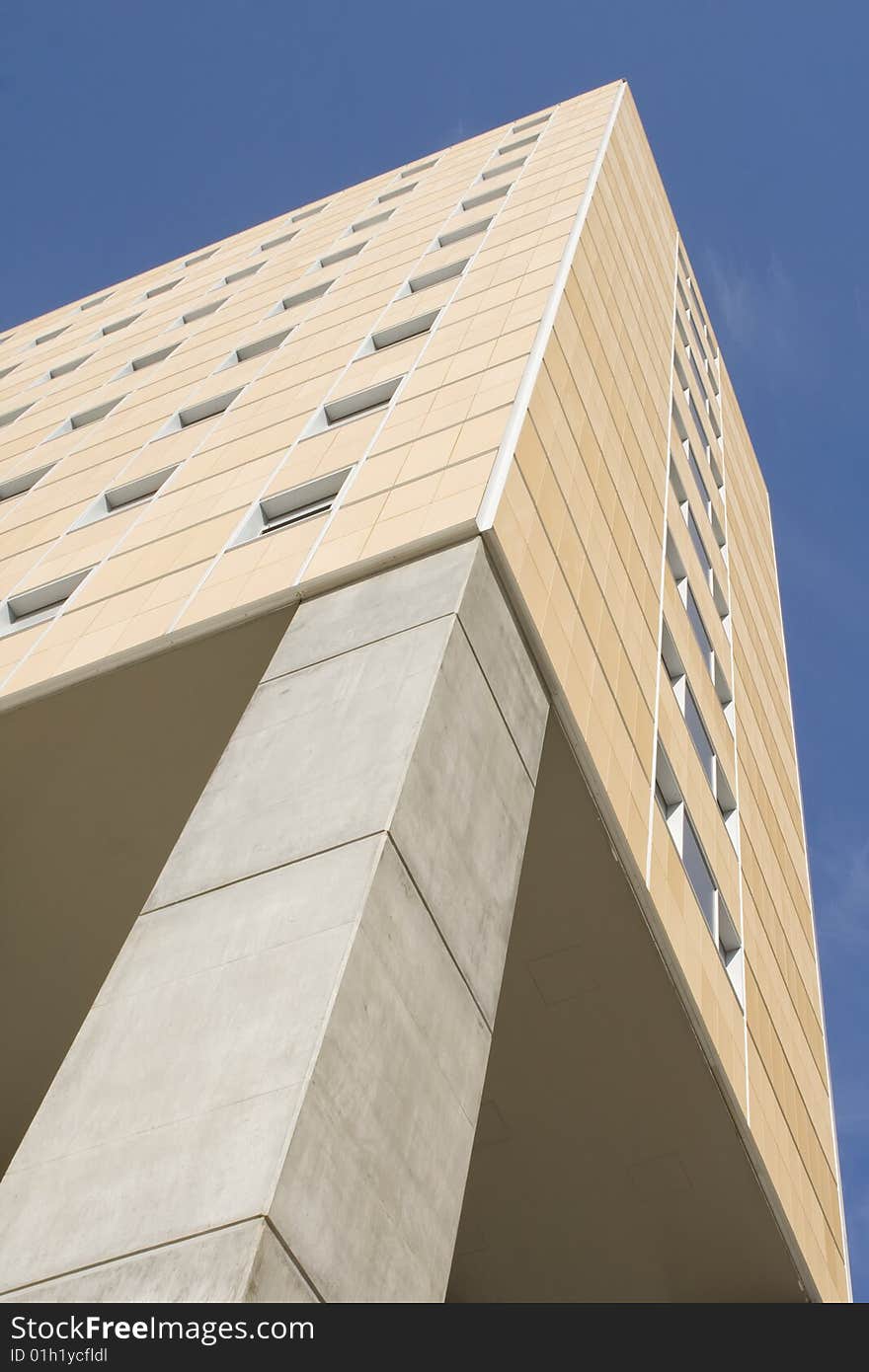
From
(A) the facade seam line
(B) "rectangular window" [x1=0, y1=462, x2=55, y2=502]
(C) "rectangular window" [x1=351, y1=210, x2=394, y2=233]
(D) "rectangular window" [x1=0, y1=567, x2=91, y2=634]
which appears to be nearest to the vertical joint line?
(A) the facade seam line

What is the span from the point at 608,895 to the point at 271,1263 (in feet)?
24.5

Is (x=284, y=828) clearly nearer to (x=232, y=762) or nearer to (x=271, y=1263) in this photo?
(x=232, y=762)

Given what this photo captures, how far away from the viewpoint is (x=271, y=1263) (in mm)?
6453

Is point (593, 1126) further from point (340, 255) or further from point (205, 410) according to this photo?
point (340, 255)

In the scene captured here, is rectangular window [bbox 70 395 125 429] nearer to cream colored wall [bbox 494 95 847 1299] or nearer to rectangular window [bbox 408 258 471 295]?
rectangular window [bbox 408 258 471 295]

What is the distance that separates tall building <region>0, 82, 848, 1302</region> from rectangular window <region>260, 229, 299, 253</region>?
9491mm

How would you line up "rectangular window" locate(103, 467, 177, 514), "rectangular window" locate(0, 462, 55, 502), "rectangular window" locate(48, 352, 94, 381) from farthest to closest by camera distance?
"rectangular window" locate(48, 352, 94, 381) → "rectangular window" locate(0, 462, 55, 502) → "rectangular window" locate(103, 467, 177, 514)

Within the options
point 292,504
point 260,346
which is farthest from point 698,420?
point 292,504

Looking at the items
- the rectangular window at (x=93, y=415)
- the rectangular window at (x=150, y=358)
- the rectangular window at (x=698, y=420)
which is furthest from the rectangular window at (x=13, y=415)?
the rectangular window at (x=698, y=420)

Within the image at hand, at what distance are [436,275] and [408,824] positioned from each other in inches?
595

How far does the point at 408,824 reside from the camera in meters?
9.23

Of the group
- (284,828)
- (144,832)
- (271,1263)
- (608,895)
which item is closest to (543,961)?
(608,895)

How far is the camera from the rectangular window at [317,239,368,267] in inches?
1134
